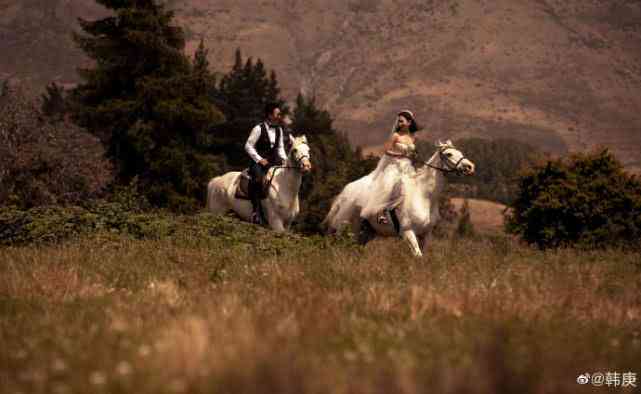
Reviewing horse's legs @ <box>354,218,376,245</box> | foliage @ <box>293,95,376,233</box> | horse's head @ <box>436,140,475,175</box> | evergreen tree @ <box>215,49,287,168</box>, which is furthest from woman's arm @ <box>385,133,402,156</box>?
evergreen tree @ <box>215,49,287,168</box>

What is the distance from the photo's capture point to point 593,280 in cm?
798

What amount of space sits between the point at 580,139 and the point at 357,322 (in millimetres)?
203015

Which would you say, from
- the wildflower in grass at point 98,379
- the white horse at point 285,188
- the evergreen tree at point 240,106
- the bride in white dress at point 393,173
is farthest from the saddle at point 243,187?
the evergreen tree at point 240,106

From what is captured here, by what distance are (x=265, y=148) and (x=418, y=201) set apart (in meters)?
4.05

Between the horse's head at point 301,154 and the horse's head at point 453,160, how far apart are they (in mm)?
2534

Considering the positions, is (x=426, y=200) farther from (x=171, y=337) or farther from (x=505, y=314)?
(x=171, y=337)

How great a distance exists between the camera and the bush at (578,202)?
23375 millimetres

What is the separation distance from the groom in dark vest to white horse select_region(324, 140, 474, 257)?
2269mm

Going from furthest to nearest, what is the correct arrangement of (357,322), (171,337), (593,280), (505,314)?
(593,280) < (505,314) < (357,322) < (171,337)

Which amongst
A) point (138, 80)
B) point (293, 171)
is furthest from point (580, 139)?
point (293, 171)

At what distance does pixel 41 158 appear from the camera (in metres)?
25.4

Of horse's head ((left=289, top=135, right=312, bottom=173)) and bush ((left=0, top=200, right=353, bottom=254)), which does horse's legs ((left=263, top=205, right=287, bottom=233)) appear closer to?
horse's head ((left=289, top=135, right=312, bottom=173))

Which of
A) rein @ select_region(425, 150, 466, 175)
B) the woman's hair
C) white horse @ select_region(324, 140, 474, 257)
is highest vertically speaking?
the woman's hair

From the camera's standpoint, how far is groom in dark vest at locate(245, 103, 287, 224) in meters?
15.3
